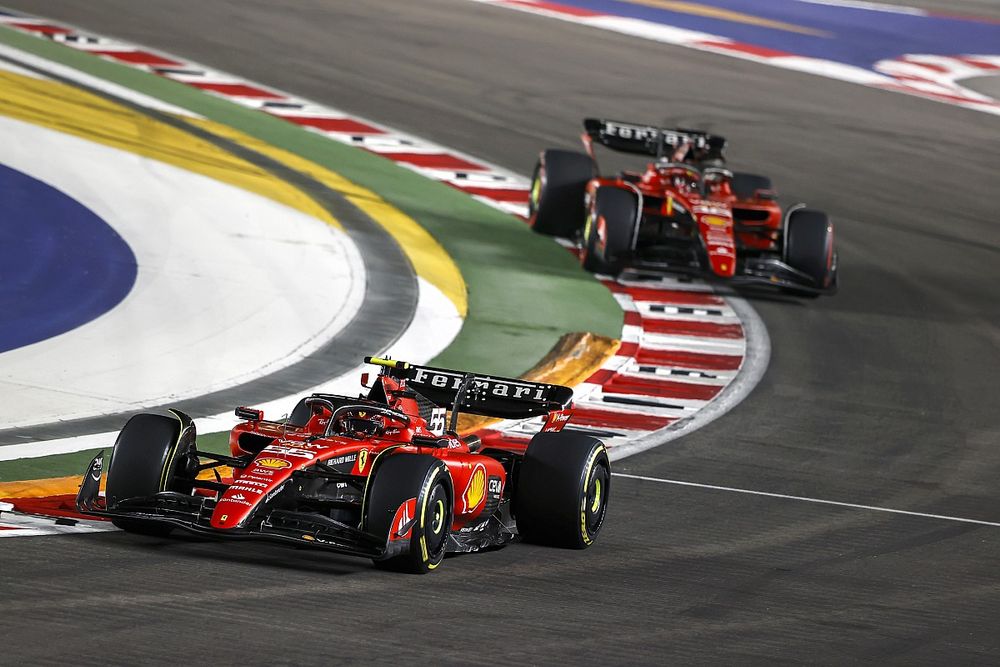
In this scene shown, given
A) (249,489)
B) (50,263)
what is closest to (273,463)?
(249,489)

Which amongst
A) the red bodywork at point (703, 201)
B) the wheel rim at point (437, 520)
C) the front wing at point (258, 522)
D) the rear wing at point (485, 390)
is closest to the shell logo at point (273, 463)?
the front wing at point (258, 522)

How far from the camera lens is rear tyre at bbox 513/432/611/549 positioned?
9531 millimetres

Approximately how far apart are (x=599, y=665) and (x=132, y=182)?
35.7 feet

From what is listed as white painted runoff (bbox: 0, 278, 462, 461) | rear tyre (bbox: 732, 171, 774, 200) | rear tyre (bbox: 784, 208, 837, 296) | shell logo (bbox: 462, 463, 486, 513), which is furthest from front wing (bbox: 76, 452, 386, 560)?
rear tyre (bbox: 732, 171, 774, 200)

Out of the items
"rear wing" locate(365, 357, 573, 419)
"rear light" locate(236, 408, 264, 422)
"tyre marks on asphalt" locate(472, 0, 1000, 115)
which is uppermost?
"tyre marks on asphalt" locate(472, 0, 1000, 115)

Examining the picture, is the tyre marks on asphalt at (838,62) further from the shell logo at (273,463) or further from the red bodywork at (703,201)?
the shell logo at (273,463)

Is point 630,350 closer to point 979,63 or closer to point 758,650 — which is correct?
point 758,650

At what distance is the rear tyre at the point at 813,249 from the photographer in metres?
17.0

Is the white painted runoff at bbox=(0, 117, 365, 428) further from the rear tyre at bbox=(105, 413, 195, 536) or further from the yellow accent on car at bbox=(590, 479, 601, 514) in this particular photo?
the yellow accent on car at bbox=(590, 479, 601, 514)

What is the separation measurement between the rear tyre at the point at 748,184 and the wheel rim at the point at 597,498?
29.5ft

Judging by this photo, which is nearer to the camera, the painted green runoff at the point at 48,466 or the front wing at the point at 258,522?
the front wing at the point at 258,522

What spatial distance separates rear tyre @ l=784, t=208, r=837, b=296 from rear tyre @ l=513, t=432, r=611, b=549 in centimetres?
772

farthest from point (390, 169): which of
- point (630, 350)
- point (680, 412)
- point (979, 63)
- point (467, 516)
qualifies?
point (979, 63)

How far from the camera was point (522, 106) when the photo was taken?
24641 millimetres
